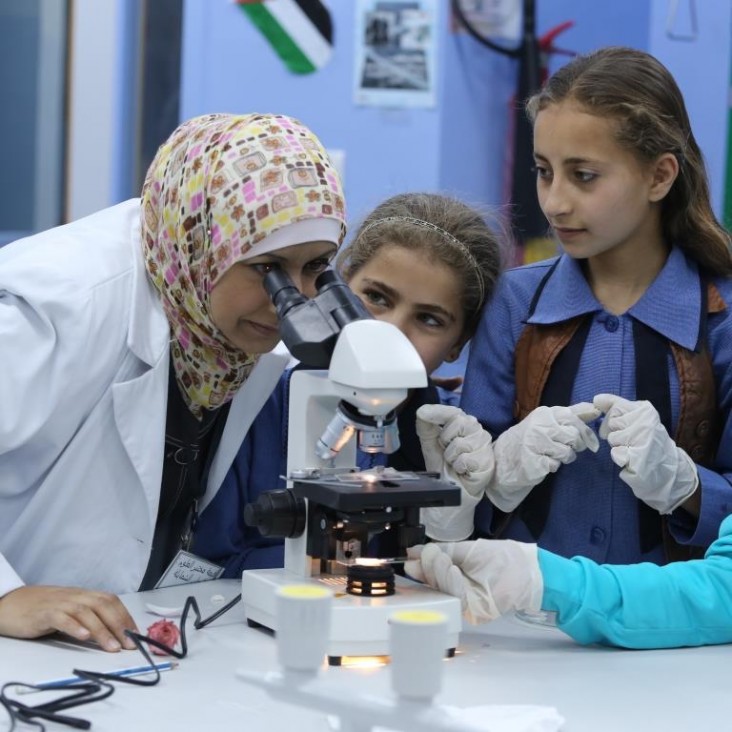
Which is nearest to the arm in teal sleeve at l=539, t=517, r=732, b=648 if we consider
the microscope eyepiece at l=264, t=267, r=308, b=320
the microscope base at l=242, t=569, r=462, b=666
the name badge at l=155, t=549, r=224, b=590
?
the microscope base at l=242, t=569, r=462, b=666

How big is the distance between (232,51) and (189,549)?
200cm

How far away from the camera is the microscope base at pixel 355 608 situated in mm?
1340

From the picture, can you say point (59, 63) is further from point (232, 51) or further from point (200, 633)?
point (200, 633)

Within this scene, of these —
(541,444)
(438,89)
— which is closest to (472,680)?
(541,444)

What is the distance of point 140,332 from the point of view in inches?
64.6

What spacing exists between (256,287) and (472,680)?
1.97ft

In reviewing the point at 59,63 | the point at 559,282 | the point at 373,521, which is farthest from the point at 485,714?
the point at 59,63

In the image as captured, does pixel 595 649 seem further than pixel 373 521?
Yes

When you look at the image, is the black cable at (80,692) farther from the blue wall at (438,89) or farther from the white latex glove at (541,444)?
the blue wall at (438,89)

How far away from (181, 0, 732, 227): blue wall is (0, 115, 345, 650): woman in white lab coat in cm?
164

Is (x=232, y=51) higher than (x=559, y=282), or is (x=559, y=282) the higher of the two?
(x=232, y=51)

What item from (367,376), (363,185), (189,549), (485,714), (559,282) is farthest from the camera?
(363,185)

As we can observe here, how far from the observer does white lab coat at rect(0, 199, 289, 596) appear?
60.8 inches

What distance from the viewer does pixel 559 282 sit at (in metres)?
1.93
